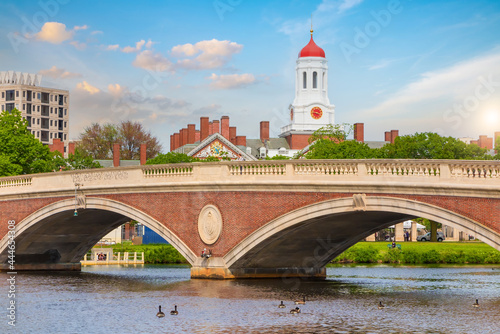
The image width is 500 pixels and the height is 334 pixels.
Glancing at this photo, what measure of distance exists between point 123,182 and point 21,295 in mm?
9608

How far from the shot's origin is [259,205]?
127 ft

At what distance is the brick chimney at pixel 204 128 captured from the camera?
365 ft

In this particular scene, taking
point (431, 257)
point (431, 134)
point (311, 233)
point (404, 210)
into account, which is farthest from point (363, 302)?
point (431, 134)

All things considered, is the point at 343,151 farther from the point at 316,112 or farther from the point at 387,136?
the point at 387,136

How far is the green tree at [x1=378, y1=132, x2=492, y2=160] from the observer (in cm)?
7344

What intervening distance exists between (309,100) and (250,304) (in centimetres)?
9631

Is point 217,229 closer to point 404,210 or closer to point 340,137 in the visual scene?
point 404,210

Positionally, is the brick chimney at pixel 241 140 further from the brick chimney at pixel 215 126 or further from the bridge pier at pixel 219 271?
the bridge pier at pixel 219 271

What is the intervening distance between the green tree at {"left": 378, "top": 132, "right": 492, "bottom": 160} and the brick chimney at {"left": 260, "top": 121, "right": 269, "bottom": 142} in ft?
158


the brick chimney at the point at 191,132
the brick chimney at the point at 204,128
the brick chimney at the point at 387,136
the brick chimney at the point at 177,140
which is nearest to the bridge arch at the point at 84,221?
the brick chimney at the point at 204,128

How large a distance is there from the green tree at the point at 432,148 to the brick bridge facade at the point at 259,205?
31.4m

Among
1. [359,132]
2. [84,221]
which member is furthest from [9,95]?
[84,221]

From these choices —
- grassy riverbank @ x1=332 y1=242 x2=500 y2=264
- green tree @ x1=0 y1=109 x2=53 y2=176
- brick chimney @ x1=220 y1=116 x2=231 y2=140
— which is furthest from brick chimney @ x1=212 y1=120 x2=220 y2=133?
grassy riverbank @ x1=332 y1=242 x2=500 y2=264

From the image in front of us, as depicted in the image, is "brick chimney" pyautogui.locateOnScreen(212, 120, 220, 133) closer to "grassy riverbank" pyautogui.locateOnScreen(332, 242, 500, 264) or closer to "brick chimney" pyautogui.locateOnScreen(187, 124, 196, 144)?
"brick chimney" pyautogui.locateOnScreen(187, 124, 196, 144)
